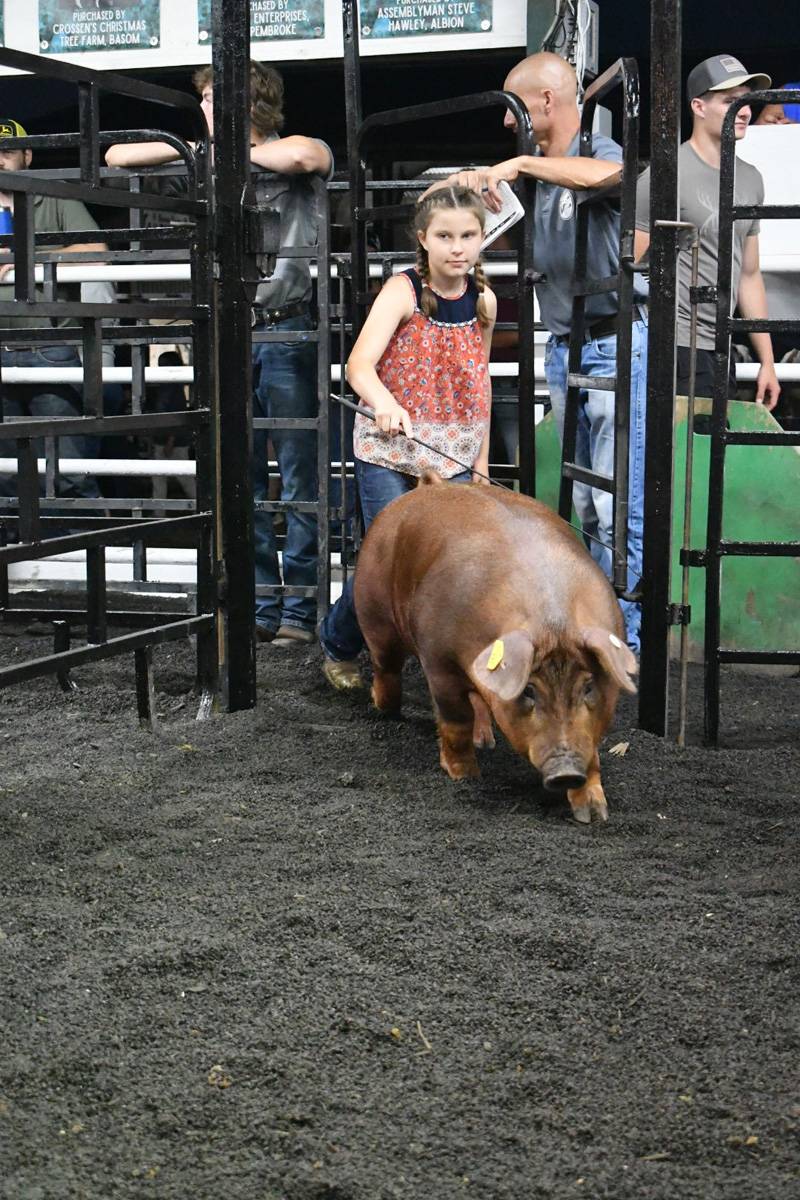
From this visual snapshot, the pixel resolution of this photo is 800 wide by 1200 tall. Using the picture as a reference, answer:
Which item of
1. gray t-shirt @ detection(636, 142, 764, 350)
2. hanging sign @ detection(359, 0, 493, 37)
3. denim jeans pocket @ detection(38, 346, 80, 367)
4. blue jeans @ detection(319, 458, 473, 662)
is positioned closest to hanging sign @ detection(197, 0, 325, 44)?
hanging sign @ detection(359, 0, 493, 37)

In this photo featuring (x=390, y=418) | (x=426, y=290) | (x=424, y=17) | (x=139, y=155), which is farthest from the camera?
(x=424, y=17)

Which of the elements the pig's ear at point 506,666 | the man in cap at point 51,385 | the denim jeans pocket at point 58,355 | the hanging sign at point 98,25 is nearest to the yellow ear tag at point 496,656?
the pig's ear at point 506,666

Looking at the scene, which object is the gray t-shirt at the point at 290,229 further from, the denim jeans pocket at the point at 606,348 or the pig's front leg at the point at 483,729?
the pig's front leg at the point at 483,729

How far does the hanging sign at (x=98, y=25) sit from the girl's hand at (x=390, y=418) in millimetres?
4690

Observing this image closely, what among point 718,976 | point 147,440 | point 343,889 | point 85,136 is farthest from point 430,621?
point 147,440

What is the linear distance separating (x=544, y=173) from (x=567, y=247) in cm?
42

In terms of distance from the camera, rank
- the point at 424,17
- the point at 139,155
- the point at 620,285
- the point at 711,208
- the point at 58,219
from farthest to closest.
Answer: the point at 424,17 < the point at 58,219 < the point at 139,155 < the point at 711,208 < the point at 620,285

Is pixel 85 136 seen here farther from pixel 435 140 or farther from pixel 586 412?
pixel 435 140

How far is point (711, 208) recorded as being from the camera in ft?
17.3

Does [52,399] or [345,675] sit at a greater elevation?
[52,399]

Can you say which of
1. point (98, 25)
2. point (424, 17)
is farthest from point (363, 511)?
point (98, 25)

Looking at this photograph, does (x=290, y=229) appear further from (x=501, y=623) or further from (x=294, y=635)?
(x=501, y=623)

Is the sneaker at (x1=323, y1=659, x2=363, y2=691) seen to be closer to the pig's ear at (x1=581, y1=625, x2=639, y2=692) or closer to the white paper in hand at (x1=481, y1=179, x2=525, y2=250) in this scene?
the white paper in hand at (x1=481, y1=179, x2=525, y2=250)

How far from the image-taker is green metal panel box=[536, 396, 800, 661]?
542 cm
